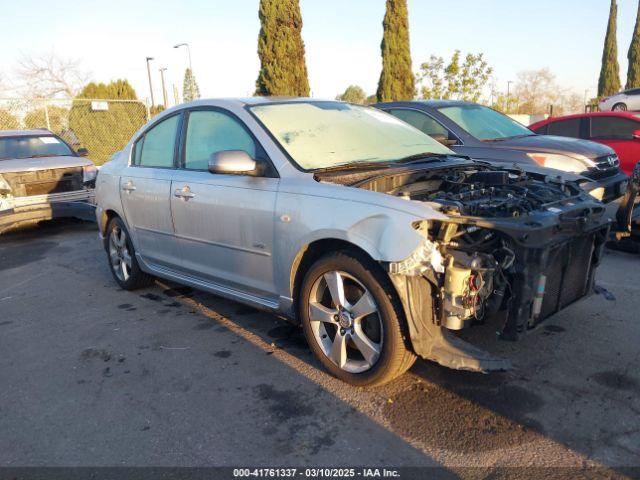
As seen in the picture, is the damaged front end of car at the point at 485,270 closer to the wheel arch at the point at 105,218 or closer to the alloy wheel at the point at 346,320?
the alloy wheel at the point at 346,320

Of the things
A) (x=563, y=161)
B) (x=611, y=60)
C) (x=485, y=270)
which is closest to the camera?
(x=485, y=270)

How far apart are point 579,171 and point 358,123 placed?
12.4 feet

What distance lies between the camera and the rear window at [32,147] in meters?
8.80

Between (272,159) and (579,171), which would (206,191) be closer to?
(272,159)

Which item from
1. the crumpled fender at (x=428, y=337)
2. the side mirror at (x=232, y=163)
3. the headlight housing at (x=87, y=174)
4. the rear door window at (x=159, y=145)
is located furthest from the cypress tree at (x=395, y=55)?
the crumpled fender at (x=428, y=337)

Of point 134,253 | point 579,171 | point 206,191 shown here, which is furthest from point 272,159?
point 579,171

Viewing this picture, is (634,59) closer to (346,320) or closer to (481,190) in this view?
(481,190)

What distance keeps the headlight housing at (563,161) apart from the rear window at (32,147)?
24.5ft

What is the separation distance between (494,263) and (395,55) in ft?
65.1

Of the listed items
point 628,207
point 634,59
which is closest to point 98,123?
point 628,207

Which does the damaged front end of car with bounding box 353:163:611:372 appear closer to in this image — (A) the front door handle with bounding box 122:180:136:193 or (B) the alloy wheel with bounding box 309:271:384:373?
(B) the alloy wheel with bounding box 309:271:384:373

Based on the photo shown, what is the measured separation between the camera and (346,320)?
327 cm

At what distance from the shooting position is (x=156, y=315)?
187 inches

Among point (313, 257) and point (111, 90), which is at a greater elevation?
point (111, 90)
